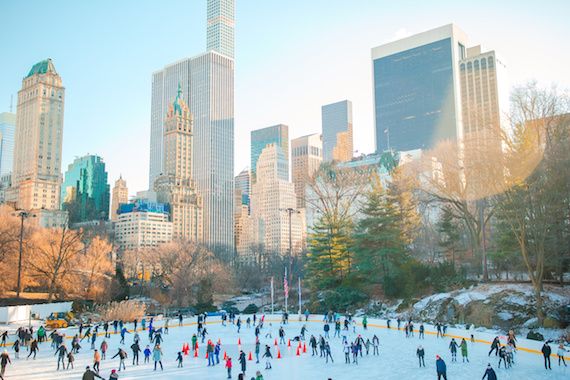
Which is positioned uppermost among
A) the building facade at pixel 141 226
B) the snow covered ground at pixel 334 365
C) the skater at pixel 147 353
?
the building facade at pixel 141 226

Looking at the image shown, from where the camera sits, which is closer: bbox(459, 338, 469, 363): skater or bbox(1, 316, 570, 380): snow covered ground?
bbox(1, 316, 570, 380): snow covered ground

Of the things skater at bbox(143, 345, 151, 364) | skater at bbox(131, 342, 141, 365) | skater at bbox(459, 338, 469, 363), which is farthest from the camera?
skater at bbox(143, 345, 151, 364)

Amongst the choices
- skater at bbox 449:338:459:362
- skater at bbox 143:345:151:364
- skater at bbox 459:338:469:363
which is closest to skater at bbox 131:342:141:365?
skater at bbox 143:345:151:364

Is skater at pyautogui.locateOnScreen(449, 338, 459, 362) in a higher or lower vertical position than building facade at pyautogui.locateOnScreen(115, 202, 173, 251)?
lower

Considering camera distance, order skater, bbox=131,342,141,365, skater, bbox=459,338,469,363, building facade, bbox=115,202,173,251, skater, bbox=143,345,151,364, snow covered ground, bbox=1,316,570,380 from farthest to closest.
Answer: building facade, bbox=115,202,173,251 < skater, bbox=143,345,151,364 < skater, bbox=131,342,141,365 < skater, bbox=459,338,469,363 < snow covered ground, bbox=1,316,570,380

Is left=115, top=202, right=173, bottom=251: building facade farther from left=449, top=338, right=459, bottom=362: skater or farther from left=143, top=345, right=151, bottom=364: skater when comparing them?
left=449, top=338, right=459, bottom=362: skater

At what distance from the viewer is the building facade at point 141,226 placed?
186 m

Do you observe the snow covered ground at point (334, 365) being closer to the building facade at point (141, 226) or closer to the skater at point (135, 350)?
the skater at point (135, 350)

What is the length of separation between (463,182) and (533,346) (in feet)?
81.1

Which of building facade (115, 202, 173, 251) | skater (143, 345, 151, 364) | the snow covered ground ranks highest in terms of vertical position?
building facade (115, 202, 173, 251)

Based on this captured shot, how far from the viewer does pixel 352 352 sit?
26.5 metres

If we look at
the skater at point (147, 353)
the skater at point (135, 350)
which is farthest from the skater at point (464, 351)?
the skater at point (135, 350)

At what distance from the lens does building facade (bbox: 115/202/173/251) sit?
18649cm

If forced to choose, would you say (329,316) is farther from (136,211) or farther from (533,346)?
(136,211)
